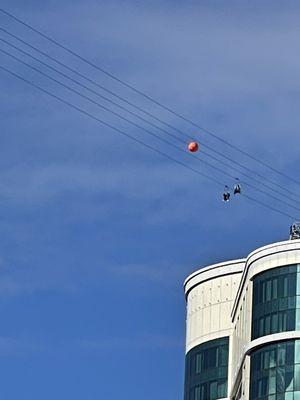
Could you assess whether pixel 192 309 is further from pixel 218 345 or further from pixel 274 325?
pixel 274 325

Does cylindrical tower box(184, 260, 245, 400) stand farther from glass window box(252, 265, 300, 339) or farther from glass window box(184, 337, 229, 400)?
Answer: glass window box(252, 265, 300, 339)

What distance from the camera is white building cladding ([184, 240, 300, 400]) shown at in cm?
13088

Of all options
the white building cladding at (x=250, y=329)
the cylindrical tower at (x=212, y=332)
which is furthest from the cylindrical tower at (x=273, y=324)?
the cylindrical tower at (x=212, y=332)

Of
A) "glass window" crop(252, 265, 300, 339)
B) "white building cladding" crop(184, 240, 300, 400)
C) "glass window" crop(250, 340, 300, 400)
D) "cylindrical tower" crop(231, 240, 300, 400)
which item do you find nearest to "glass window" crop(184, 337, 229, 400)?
"white building cladding" crop(184, 240, 300, 400)

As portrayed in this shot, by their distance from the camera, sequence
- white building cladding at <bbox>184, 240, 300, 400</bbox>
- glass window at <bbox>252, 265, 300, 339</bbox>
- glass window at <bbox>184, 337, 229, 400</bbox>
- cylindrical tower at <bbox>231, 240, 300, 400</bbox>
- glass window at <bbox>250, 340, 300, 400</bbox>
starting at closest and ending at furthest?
1. glass window at <bbox>250, 340, 300, 400</bbox>
2. cylindrical tower at <bbox>231, 240, 300, 400</bbox>
3. glass window at <bbox>252, 265, 300, 339</bbox>
4. white building cladding at <bbox>184, 240, 300, 400</bbox>
5. glass window at <bbox>184, 337, 229, 400</bbox>

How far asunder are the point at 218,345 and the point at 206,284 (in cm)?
613

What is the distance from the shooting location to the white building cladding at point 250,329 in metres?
131

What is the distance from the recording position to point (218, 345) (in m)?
152

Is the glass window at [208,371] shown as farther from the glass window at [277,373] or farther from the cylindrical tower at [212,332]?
the glass window at [277,373]

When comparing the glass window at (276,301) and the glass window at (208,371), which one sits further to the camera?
the glass window at (208,371)

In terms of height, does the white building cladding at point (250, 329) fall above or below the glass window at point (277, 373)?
above

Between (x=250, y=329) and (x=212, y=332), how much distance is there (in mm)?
17383

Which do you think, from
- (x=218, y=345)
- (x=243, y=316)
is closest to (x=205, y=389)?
(x=218, y=345)

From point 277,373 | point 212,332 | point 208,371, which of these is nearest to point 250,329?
point 277,373
